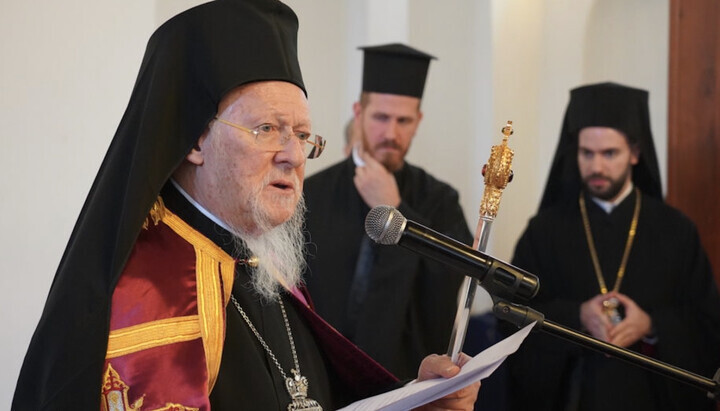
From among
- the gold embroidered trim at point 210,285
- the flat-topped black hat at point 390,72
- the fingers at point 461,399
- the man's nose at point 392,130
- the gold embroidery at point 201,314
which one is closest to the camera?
the gold embroidery at point 201,314

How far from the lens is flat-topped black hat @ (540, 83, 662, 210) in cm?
509

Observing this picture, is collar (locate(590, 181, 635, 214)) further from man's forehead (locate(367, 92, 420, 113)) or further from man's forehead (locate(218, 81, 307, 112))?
man's forehead (locate(218, 81, 307, 112))

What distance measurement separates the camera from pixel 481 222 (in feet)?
6.45

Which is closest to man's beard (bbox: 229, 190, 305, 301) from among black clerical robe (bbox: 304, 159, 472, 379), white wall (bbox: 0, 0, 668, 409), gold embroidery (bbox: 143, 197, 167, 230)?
gold embroidery (bbox: 143, 197, 167, 230)

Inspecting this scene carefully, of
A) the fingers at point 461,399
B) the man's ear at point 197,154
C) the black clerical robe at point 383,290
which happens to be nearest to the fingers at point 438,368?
the fingers at point 461,399

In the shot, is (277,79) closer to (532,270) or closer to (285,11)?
(285,11)

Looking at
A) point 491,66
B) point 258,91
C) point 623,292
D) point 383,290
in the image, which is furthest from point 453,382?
point 491,66

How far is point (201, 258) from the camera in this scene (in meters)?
2.29

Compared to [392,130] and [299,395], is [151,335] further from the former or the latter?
[392,130]

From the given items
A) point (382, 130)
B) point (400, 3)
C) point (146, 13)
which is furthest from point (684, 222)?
point (146, 13)

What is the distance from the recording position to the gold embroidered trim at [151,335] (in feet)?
6.70

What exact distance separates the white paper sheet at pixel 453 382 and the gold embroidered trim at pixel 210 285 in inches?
14.6

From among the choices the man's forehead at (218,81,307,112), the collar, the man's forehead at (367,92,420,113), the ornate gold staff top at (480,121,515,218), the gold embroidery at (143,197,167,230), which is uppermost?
the man's forehead at (218,81,307,112)

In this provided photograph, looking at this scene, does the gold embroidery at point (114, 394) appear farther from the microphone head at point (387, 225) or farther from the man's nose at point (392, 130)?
the man's nose at point (392, 130)
